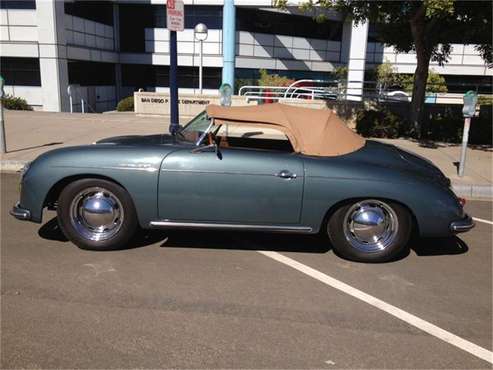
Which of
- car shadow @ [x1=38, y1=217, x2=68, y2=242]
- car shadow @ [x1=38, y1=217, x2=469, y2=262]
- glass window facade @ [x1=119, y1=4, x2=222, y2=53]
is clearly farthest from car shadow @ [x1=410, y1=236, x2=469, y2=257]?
glass window facade @ [x1=119, y1=4, x2=222, y2=53]

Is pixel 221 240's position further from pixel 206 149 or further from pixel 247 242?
pixel 206 149

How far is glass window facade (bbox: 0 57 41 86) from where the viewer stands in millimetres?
23250

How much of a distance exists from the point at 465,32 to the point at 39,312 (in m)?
11.1

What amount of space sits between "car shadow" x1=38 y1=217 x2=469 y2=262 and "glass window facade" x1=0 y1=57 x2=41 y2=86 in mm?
20395

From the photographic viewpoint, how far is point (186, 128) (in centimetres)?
508

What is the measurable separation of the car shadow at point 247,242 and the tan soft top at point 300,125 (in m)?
1.03

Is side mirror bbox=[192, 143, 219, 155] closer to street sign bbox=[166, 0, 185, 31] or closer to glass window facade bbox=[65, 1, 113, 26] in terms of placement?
street sign bbox=[166, 0, 185, 31]

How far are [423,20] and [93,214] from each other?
372 inches

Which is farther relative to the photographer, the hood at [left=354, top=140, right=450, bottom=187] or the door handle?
the hood at [left=354, top=140, right=450, bottom=187]

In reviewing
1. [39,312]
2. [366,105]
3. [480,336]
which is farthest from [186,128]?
[366,105]

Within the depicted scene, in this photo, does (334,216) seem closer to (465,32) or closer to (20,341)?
(20,341)

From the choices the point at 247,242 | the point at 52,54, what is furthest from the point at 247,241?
the point at 52,54


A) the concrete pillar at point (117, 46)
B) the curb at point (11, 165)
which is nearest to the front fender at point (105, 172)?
the curb at point (11, 165)

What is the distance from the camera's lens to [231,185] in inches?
170
